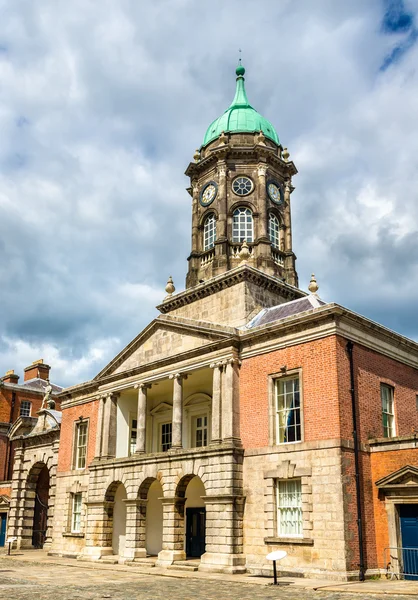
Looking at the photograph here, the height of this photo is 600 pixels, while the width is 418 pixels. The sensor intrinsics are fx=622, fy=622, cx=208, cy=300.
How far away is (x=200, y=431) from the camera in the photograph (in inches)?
1182

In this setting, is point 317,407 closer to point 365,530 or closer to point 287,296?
point 365,530

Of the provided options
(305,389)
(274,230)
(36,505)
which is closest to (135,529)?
(305,389)

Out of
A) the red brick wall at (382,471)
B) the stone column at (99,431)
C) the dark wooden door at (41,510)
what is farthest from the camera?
the dark wooden door at (41,510)

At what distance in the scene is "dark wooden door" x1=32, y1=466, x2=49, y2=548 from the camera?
128 ft

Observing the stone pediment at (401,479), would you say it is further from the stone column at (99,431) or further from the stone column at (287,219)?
the stone column at (287,219)

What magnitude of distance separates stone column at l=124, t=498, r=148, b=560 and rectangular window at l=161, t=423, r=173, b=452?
430 cm

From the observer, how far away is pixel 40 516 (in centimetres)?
3966

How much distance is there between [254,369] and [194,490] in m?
8.46

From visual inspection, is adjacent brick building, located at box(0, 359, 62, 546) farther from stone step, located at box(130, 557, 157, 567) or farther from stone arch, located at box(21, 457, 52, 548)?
stone step, located at box(130, 557, 157, 567)

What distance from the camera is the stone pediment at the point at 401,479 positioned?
2055 centimetres

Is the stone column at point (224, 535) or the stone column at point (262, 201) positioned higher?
the stone column at point (262, 201)

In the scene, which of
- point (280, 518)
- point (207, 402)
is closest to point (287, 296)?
point (207, 402)

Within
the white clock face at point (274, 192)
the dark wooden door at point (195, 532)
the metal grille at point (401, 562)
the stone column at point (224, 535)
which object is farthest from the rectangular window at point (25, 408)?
the metal grille at point (401, 562)

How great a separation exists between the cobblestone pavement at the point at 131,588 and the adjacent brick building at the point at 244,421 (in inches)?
114
